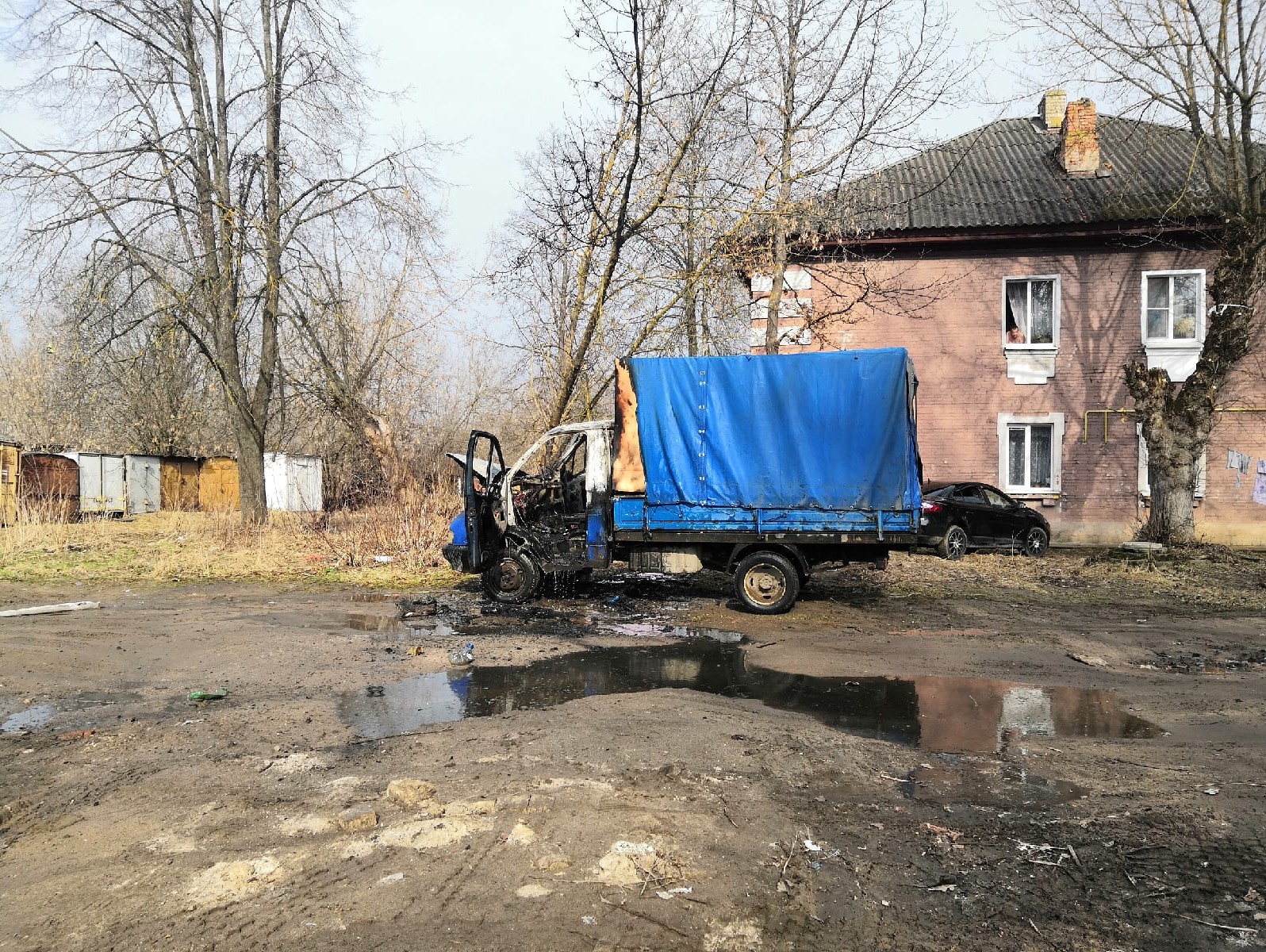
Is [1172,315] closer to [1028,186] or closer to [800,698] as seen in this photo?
[1028,186]

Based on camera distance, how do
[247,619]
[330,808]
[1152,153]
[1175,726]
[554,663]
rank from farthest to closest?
[1152,153], [247,619], [554,663], [1175,726], [330,808]

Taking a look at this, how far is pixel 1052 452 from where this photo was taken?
738 inches

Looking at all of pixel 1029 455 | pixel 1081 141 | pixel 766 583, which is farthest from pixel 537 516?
pixel 1081 141

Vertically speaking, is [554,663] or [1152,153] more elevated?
[1152,153]

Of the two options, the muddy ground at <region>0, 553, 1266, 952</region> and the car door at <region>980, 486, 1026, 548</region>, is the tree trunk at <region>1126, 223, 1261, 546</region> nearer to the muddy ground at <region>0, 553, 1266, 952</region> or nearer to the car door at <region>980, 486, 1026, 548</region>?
the car door at <region>980, 486, 1026, 548</region>

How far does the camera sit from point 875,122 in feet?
47.4

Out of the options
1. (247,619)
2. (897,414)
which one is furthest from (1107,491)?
(247,619)

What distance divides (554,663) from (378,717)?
6.87 ft

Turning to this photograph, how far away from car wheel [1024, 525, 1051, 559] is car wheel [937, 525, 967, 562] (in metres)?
1.49

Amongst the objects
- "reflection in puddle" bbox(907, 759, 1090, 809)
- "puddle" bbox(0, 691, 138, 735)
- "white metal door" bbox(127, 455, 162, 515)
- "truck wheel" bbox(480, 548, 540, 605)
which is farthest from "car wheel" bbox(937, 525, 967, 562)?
"white metal door" bbox(127, 455, 162, 515)

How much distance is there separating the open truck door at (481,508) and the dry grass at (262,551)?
1.97 metres

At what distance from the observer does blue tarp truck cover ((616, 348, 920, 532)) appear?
998 cm

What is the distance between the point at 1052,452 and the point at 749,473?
37.6 feet

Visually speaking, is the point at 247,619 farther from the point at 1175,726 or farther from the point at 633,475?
the point at 1175,726
